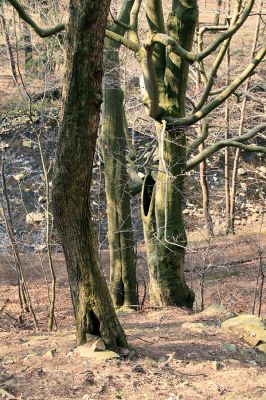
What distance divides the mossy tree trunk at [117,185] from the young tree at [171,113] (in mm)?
1186

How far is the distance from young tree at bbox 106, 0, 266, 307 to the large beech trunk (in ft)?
8.12

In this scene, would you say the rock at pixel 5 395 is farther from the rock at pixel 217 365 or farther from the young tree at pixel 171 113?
the young tree at pixel 171 113

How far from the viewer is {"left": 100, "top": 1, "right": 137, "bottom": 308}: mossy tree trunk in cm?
1007

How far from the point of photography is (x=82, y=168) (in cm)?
429

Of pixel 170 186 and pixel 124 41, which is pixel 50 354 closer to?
pixel 170 186

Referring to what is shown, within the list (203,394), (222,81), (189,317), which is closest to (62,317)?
(189,317)

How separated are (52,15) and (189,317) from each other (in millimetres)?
7588

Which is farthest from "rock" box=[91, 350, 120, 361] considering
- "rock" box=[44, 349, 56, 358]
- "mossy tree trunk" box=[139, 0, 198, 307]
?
"mossy tree trunk" box=[139, 0, 198, 307]

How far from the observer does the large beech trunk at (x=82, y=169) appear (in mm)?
3889

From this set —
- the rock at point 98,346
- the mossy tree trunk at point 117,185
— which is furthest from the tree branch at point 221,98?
the rock at point 98,346

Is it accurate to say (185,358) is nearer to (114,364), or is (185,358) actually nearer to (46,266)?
(114,364)

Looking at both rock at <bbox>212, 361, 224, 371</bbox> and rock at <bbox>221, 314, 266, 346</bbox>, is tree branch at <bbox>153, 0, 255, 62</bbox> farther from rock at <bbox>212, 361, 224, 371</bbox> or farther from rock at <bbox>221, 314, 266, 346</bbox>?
rock at <bbox>212, 361, 224, 371</bbox>

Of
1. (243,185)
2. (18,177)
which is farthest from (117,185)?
(243,185)

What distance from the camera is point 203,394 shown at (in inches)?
166
